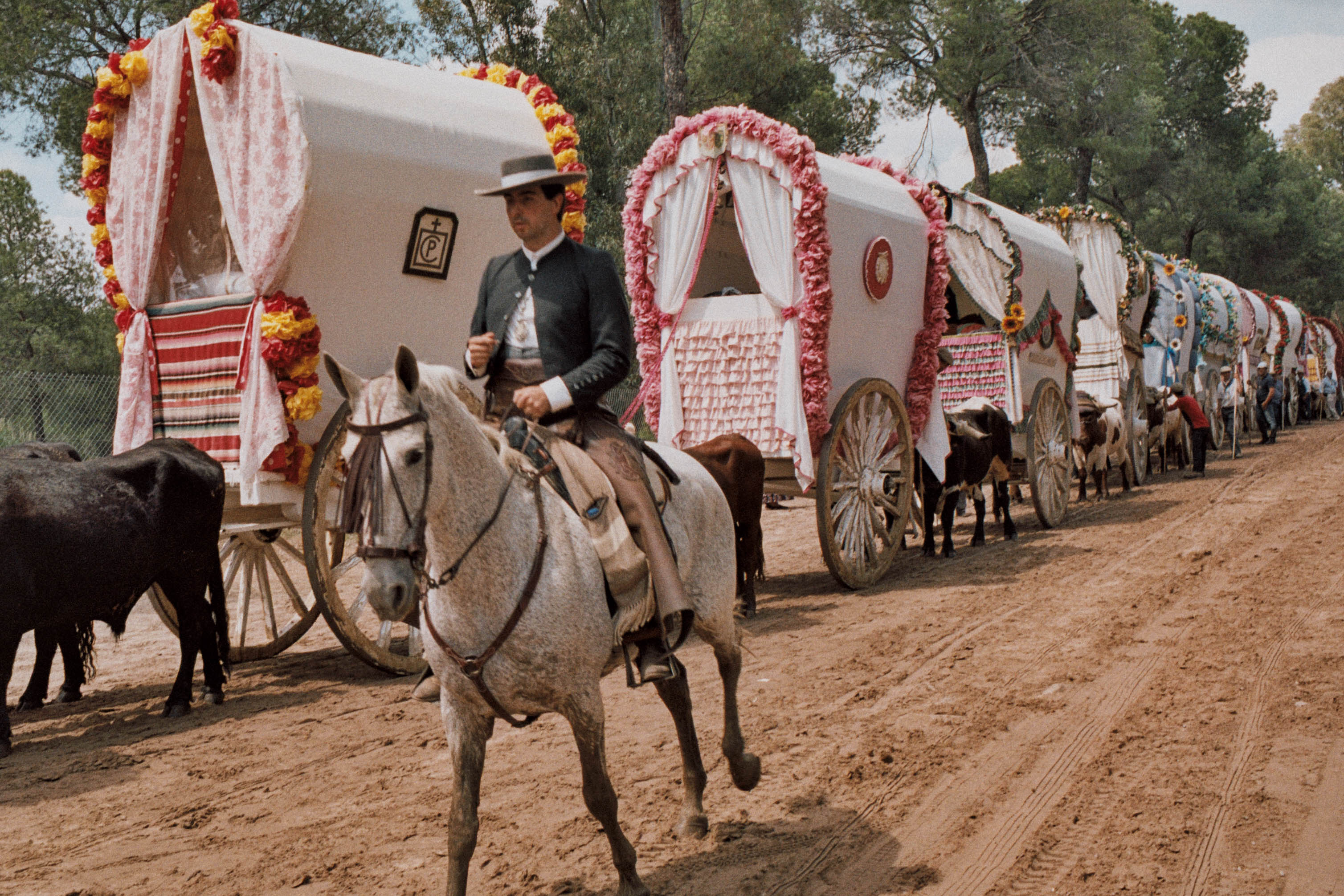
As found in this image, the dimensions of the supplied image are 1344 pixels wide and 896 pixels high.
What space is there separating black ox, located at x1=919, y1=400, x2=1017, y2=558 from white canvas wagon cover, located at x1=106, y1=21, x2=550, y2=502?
5.53 m

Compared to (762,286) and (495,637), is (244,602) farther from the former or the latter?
(495,637)

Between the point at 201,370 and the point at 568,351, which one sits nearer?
the point at 568,351

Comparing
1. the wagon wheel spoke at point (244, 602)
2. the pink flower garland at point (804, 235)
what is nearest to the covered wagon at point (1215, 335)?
the pink flower garland at point (804, 235)

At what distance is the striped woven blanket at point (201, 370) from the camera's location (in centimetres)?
728

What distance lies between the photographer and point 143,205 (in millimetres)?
7742

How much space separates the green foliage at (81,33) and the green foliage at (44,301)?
46.8 inches

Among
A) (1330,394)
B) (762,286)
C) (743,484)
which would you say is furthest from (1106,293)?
(1330,394)

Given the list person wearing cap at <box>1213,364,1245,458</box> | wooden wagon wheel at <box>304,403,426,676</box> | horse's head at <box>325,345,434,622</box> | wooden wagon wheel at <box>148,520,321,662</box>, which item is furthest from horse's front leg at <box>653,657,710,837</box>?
person wearing cap at <box>1213,364,1245,458</box>

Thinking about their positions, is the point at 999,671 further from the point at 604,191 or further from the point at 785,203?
the point at 604,191

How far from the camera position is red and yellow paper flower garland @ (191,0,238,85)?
6.99 m

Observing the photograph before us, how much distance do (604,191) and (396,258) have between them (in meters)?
15.7

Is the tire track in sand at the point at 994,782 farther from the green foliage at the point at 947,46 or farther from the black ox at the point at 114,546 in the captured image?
the green foliage at the point at 947,46

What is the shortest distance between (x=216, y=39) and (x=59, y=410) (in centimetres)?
682

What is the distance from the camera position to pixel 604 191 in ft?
75.1
